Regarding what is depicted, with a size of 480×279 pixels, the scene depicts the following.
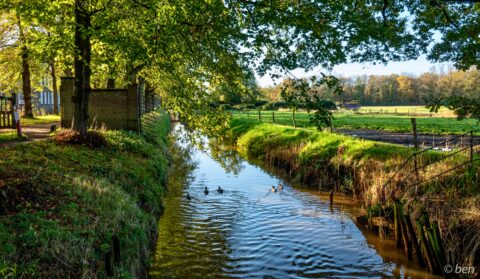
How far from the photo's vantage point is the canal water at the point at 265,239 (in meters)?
8.69

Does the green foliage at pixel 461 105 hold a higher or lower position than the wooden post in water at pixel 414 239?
higher

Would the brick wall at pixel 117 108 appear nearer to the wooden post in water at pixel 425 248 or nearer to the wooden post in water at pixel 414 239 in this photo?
the wooden post in water at pixel 414 239

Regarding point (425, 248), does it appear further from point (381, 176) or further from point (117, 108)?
point (117, 108)

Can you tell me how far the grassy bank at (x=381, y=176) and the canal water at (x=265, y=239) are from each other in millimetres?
909

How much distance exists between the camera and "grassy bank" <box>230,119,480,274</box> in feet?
26.9

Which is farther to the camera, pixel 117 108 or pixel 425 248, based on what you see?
pixel 117 108

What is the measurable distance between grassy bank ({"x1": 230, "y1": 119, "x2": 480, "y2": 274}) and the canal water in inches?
35.8

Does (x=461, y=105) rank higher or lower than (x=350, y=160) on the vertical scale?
higher

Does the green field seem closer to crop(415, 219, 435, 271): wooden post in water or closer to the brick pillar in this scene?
crop(415, 219, 435, 271): wooden post in water

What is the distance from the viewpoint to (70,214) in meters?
7.02

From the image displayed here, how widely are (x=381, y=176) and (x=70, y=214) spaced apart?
9.08 metres

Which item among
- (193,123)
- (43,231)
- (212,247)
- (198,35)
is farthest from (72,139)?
(43,231)

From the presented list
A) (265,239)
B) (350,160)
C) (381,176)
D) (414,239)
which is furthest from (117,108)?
(414,239)

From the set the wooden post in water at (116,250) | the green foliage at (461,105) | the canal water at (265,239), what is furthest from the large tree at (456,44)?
the wooden post in water at (116,250)
